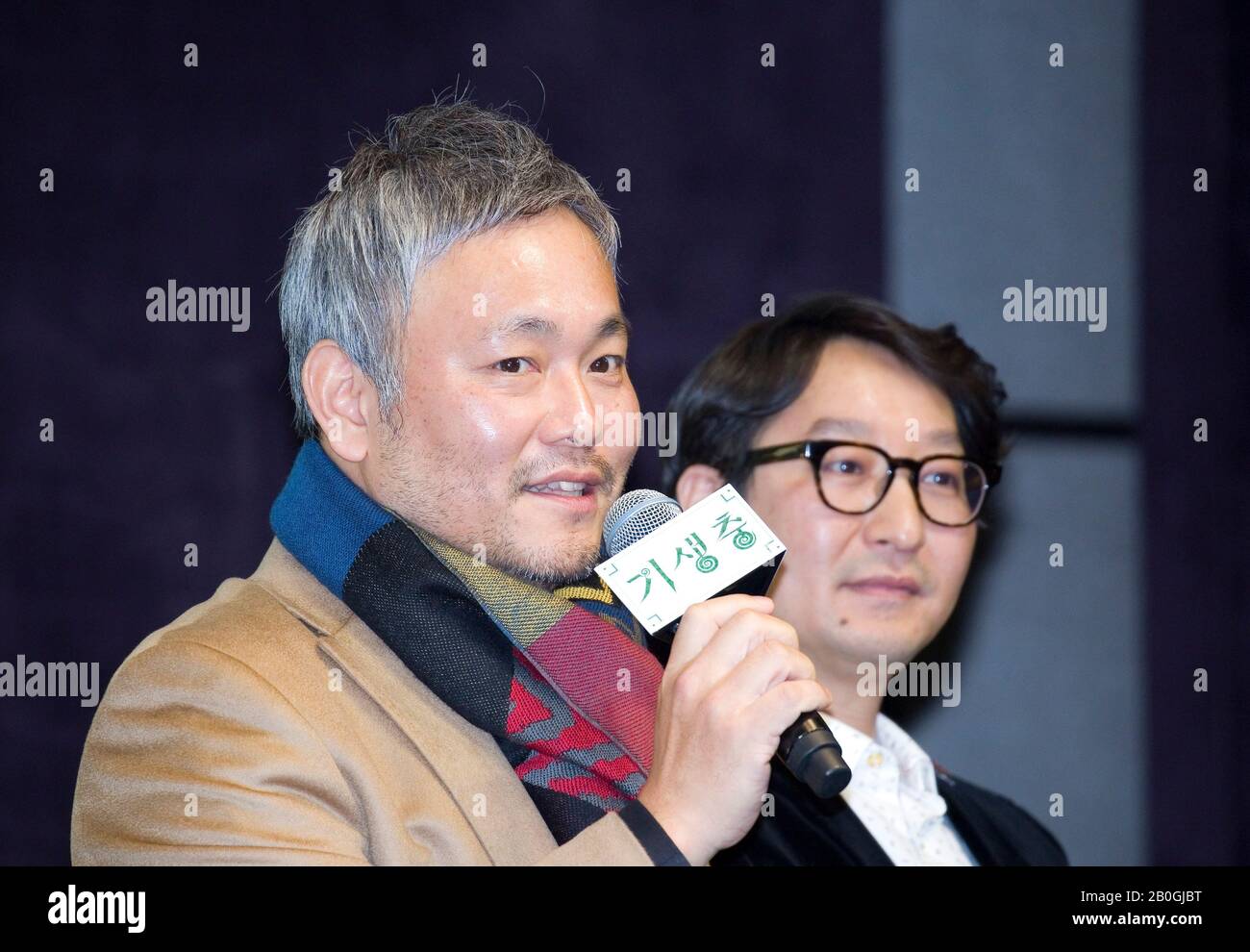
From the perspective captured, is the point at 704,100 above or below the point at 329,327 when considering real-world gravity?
above

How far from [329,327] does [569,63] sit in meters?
1.23

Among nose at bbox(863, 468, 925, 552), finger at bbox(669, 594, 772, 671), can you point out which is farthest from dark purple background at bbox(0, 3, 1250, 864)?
finger at bbox(669, 594, 772, 671)

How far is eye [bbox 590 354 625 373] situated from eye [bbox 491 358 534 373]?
0.34ft

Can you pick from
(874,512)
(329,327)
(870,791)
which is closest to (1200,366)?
(874,512)

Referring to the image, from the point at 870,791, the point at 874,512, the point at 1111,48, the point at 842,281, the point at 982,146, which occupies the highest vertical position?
the point at 1111,48

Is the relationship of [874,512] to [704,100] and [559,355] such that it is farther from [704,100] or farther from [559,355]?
[704,100]

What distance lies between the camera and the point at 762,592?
1.56 m

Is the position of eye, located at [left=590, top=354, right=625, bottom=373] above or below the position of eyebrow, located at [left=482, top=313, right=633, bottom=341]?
below

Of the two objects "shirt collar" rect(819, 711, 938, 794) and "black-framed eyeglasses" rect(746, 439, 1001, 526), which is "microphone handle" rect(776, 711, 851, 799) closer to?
"shirt collar" rect(819, 711, 938, 794)

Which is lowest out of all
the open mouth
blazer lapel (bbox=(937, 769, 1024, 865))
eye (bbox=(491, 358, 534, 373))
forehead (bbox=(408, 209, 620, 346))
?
blazer lapel (bbox=(937, 769, 1024, 865))

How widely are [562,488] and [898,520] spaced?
0.79 metres

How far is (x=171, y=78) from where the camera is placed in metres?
2.48

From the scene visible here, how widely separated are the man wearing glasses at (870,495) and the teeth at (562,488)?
0.67m

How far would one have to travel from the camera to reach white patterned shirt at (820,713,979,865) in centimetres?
213
